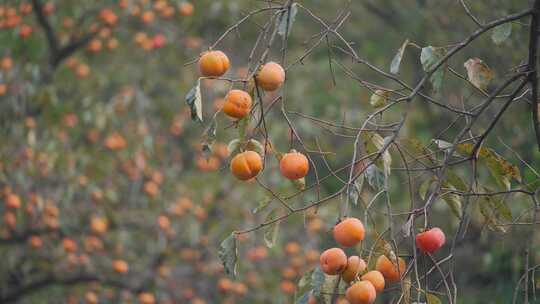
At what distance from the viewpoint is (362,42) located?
5.53 metres

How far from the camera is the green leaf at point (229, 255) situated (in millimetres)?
1409

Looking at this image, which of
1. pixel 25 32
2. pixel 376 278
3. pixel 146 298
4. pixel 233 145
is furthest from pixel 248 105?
pixel 25 32

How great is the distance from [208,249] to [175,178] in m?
0.47

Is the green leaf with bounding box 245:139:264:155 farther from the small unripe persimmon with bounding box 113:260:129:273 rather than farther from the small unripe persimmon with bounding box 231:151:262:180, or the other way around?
the small unripe persimmon with bounding box 113:260:129:273

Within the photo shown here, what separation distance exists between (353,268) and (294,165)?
220 mm

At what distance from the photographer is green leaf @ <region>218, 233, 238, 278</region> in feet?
4.62

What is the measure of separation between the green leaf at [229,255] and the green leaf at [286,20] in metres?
0.37

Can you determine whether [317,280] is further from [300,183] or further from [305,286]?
[300,183]

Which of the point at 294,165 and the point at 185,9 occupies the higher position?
the point at 294,165

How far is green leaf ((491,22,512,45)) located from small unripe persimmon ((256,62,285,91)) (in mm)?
414

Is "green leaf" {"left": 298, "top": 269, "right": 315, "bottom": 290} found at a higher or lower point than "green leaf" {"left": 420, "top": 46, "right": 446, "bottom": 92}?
lower

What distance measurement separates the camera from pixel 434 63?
55.6 inches

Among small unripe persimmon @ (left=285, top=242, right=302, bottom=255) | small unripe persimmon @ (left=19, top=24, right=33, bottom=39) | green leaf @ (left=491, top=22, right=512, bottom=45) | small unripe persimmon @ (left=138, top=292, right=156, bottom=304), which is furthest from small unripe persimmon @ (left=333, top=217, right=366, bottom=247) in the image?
small unripe persimmon @ (left=285, top=242, right=302, bottom=255)

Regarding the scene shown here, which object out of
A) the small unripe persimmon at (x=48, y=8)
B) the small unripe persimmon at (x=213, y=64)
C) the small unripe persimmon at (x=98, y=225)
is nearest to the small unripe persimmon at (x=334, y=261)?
the small unripe persimmon at (x=213, y=64)
